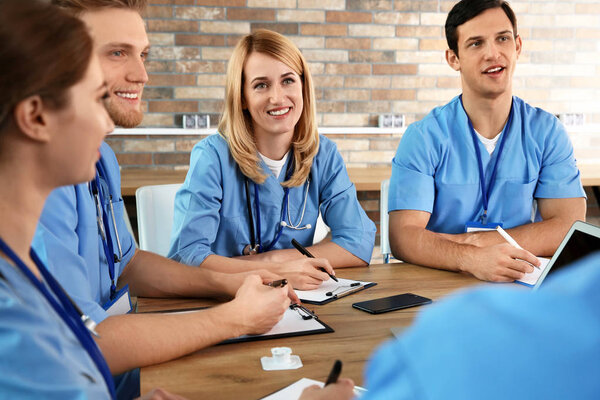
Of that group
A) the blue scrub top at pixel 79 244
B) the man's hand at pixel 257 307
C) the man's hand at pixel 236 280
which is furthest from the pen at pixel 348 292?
the blue scrub top at pixel 79 244

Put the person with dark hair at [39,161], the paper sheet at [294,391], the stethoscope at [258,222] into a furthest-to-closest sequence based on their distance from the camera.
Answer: the stethoscope at [258,222] → the paper sheet at [294,391] → the person with dark hair at [39,161]

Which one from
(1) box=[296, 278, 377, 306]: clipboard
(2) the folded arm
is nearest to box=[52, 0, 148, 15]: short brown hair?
(1) box=[296, 278, 377, 306]: clipboard

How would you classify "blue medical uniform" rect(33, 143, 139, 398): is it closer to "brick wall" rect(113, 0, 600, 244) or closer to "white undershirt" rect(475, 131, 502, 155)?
"white undershirt" rect(475, 131, 502, 155)

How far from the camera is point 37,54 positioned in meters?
0.68

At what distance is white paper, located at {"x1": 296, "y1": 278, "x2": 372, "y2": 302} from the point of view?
1435 mm

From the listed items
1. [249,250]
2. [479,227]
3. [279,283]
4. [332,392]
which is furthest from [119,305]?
[479,227]

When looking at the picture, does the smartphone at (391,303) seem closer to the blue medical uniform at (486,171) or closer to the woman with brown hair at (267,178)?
the woman with brown hair at (267,178)

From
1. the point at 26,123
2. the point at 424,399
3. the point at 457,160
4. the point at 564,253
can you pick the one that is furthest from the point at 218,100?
the point at 424,399

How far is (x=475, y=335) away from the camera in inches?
13.3

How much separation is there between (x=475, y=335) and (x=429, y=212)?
5.74ft

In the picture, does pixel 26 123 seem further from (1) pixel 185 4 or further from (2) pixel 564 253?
(1) pixel 185 4

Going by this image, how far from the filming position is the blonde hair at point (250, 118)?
1.93 meters

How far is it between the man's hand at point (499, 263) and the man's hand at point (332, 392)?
0.92m

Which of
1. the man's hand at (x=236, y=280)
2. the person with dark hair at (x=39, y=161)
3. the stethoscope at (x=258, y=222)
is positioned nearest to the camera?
the person with dark hair at (x=39, y=161)
